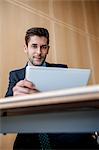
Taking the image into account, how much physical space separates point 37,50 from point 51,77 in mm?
1224

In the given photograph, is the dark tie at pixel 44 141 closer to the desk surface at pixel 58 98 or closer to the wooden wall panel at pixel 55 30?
the desk surface at pixel 58 98

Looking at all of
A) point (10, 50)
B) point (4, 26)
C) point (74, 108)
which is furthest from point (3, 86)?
point (74, 108)

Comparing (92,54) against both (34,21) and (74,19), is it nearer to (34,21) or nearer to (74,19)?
(74,19)

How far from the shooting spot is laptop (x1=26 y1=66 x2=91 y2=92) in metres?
1.21

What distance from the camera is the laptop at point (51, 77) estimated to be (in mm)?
1205

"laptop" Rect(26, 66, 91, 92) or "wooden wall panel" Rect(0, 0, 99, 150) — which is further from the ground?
"wooden wall panel" Rect(0, 0, 99, 150)

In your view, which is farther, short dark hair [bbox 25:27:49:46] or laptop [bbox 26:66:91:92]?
short dark hair [bbox 25:27:49:46]

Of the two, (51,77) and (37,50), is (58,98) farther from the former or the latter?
(37,50)

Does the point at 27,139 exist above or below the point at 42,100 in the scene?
below

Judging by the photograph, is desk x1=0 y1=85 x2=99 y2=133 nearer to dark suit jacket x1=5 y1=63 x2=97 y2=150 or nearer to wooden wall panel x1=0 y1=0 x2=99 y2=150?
dark suit jacket x1=5 y1=63 x2=97 y2=150

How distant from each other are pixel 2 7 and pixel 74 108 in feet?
6.15

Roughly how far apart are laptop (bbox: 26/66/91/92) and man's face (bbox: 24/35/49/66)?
3.70 feet

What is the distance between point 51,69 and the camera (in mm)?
1215

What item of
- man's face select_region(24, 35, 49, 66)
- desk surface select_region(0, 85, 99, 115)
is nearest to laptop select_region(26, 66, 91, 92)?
desk surface select_region(0, 85, 99, 115)
